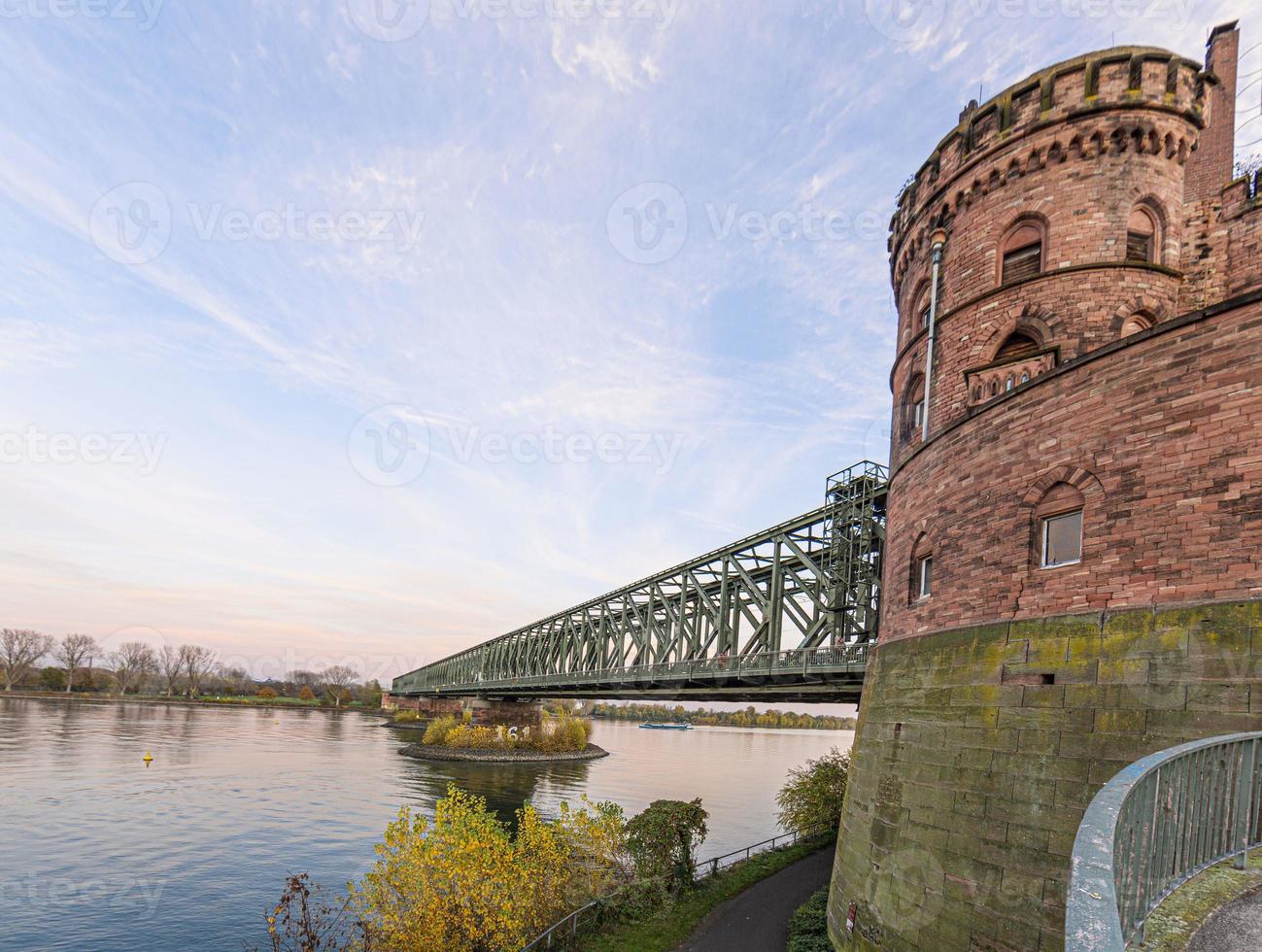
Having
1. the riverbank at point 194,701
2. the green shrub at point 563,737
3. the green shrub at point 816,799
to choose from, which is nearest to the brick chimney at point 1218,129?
the green shrub at point 816,799

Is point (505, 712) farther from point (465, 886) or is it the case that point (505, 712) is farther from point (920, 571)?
point (920, 571)

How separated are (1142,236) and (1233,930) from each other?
62.2 ft

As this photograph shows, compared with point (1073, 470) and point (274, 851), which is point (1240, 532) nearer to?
point (1073, 470)

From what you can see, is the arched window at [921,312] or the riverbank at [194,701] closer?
the arched window at [921,312]

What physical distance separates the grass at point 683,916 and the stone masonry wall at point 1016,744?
571cm

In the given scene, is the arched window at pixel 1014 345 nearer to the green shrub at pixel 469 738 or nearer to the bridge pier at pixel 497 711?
the green shrub at pixel 469 738

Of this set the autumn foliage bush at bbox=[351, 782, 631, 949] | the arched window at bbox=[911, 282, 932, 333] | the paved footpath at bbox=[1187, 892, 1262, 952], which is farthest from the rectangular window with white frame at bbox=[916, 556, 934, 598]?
the autumn foliage bush at bbox=[351, 782, 631, 949]

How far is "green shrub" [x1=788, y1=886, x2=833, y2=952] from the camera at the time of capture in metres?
17.8

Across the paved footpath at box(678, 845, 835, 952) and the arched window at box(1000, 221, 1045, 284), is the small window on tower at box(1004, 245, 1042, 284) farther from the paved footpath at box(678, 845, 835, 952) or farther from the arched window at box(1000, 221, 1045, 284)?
the paved footpath at box(678, 845, 835, 952)

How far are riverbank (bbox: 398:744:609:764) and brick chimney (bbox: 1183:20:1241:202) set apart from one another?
72.1 m

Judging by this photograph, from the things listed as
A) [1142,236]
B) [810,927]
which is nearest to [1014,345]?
[1142,236]

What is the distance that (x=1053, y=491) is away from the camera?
13477 mm

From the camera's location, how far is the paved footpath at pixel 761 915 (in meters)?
19.5

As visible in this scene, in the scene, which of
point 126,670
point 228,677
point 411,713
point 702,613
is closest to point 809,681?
point 702,613
